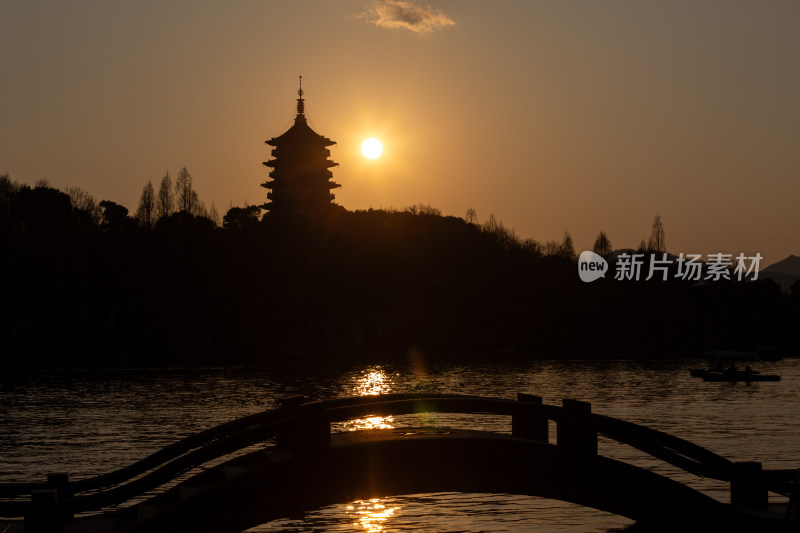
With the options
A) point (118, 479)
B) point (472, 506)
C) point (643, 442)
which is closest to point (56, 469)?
point (472, 506)

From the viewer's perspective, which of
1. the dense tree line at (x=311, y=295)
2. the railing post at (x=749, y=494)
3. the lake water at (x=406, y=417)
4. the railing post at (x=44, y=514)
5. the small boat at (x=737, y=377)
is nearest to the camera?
the railing post at (x=44, y=514)

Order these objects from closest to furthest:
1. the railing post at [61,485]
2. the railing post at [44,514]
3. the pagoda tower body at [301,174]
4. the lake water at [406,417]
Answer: the railing post at [44,514], the railing post at [61,485], the lake water at [406,417], the pagoda tower body at [301,174]

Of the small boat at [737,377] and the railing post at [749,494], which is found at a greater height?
the railing post at [749,494]

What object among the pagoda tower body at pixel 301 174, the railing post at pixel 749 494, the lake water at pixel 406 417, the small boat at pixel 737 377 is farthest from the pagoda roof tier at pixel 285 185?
the railing post at pixel 749 494

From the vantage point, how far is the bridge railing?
40.2 ft

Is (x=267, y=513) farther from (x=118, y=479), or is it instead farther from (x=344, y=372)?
(x=344, y=372)

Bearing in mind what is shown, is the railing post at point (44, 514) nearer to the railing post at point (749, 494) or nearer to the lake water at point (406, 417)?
the railing post at point (749, 494)

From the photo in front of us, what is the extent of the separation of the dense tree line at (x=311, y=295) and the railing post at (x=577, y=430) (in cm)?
10558

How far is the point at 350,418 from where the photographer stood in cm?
1307

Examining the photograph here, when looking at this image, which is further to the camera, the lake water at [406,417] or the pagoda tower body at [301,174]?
the pagoda tower body at [301,174]

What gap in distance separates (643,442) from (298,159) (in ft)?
449

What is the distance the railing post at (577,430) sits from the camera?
1313cm

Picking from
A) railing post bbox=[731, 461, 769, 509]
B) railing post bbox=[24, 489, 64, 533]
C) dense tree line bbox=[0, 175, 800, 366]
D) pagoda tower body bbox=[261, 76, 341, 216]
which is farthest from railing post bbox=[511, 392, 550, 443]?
pagoda tower body bbox=[261, 76, 341, 216]

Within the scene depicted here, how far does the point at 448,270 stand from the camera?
464 feet
